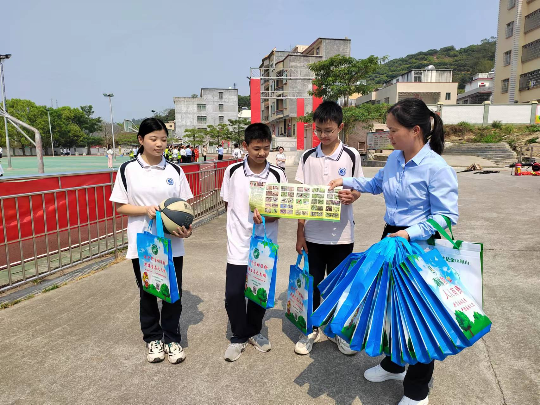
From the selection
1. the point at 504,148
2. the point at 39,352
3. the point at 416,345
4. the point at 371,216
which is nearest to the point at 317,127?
the point at 416,345

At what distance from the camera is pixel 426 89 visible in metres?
40.8

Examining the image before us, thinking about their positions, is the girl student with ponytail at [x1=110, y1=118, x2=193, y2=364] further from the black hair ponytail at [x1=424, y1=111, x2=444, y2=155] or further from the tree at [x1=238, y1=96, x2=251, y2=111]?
the tree at [x1=238, y1=96, x2=251, y2=111]

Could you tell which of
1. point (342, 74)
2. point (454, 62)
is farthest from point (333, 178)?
point (454, 62)

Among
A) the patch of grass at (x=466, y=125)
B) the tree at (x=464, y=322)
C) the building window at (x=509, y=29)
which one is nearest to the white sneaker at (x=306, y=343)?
the tree at (x=464, y=322)

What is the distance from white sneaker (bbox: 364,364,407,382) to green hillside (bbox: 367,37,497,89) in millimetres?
74253

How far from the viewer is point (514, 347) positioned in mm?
2973

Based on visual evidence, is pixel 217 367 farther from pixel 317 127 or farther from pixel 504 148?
pixel 504 148

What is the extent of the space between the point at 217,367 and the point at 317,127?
6.57ft

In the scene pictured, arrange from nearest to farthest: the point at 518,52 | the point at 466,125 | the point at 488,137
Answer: the point at 488,137 < the point at 466,125 < the point at 518,52

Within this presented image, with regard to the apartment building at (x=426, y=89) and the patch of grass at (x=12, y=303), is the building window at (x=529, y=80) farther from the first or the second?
the patch of grass at (x=12, y=303)

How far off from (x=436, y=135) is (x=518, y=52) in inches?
1615

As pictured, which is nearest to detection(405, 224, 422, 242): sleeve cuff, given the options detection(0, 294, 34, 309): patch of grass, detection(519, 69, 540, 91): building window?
detection(0, 294, 34, 309): patch of grass

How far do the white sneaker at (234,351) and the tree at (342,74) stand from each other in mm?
25892

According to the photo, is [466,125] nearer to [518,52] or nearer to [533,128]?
[533,128]
